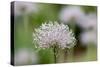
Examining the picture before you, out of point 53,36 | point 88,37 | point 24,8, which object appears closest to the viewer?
point 24,8

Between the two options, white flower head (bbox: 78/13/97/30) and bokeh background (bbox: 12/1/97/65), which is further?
white flower head (bbox: 78/13/97/30)

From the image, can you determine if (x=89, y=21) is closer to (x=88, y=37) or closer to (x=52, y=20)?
(x=88, y=37)

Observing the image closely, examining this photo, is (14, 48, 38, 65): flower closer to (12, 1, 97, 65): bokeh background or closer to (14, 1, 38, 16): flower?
(12, 1, 97, 65): bokeh background

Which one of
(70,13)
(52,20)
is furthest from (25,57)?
(70,13)

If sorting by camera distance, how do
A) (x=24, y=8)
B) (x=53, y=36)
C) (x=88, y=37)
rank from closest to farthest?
(x=24, y=8) < (x=53, y=36) < (x=88, y=37)

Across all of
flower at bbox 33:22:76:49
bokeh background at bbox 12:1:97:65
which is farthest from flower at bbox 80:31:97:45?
flower at bbox 33:22:76:49
